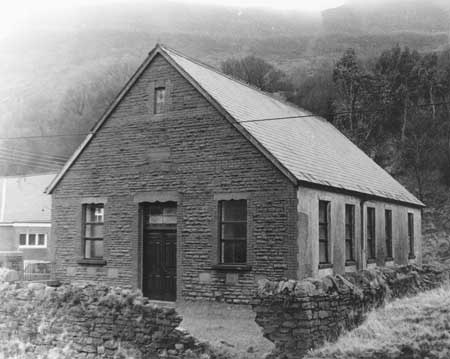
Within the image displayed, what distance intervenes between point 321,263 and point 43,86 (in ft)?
199

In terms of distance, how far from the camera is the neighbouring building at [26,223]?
41.5 m

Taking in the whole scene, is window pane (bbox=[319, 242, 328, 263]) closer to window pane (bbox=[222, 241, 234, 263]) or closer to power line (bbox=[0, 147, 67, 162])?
window pane (bbox=[222, 241, 234, 263])

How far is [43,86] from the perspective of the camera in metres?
72.3

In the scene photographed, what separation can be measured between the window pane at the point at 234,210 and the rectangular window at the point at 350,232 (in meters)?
Result: 4.68

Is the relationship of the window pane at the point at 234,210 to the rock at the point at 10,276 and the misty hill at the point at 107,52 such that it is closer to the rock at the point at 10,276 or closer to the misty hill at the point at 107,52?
the rock at the point at 10,276

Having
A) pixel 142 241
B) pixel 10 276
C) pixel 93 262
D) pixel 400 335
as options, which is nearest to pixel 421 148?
pixel 142 241

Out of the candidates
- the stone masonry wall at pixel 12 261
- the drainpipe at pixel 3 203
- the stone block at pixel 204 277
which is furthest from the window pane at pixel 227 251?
the drainpipe at pixel 3 203

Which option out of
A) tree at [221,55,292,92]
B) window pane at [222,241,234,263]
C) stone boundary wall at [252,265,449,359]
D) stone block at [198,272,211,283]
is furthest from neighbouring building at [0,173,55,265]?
stone boundary wall at [252,265,449,359]

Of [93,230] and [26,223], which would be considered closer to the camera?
[93,230]

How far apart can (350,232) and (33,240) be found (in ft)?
90.1

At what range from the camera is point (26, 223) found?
41406 millimetres

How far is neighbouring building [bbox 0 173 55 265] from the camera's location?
41469mm

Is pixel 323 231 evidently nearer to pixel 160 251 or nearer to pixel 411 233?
pixel 160 251

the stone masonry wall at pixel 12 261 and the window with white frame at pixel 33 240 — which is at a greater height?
the window with white frame at pixel 33 240
